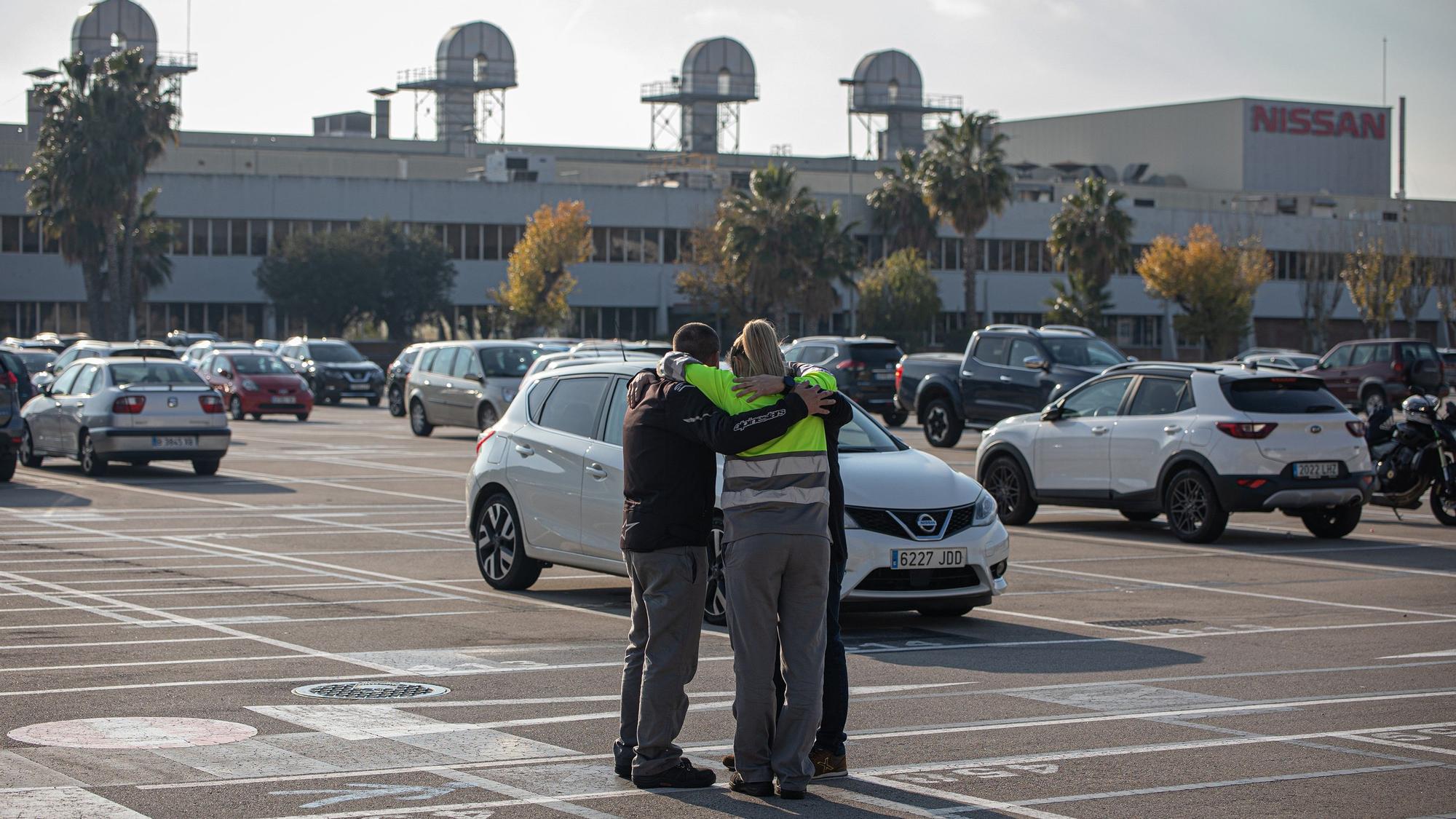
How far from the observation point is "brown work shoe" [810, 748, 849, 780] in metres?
7.08

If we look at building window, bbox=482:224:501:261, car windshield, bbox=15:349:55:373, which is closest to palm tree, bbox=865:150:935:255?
building window, bbox=482:224:501:261

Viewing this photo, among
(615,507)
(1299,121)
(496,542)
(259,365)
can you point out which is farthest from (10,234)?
(1299,121)

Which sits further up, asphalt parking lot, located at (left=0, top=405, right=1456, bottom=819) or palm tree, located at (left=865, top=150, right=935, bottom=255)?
palm tree, located at (left=865, top=150, right=935, bottom=255)

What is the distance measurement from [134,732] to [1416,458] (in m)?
15.5

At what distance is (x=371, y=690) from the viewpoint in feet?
29.2

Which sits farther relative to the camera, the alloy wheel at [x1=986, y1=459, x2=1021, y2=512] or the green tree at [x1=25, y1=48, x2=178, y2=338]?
the green tree at [x1=25, y1=48, x2=178, y2=338]

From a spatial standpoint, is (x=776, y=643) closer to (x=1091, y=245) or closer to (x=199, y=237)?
(x=1091, y=245)

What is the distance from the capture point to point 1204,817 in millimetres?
6434

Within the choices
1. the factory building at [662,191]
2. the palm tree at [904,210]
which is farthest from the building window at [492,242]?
the palm tree at [904,210]

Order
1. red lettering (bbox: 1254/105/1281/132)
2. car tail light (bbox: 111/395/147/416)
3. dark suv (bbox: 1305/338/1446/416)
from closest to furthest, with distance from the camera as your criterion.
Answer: car tail light (bbox: 111/395/147/416) < dark suv (bbox: 1305/338/1446/416) < red lettering (bbox: 1254/105/1281/132)

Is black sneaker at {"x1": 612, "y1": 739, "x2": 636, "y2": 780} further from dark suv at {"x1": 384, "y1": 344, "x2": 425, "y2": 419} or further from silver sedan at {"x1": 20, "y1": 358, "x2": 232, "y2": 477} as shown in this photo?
dark suv at {"x1": 384, "y1": 344, "x2": 425, "y2": 419}

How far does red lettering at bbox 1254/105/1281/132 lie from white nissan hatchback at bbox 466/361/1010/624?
107m

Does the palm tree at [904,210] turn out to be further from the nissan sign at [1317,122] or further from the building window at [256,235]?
the nissan sign at [1317,122]

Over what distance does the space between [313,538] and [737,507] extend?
10.4 m
